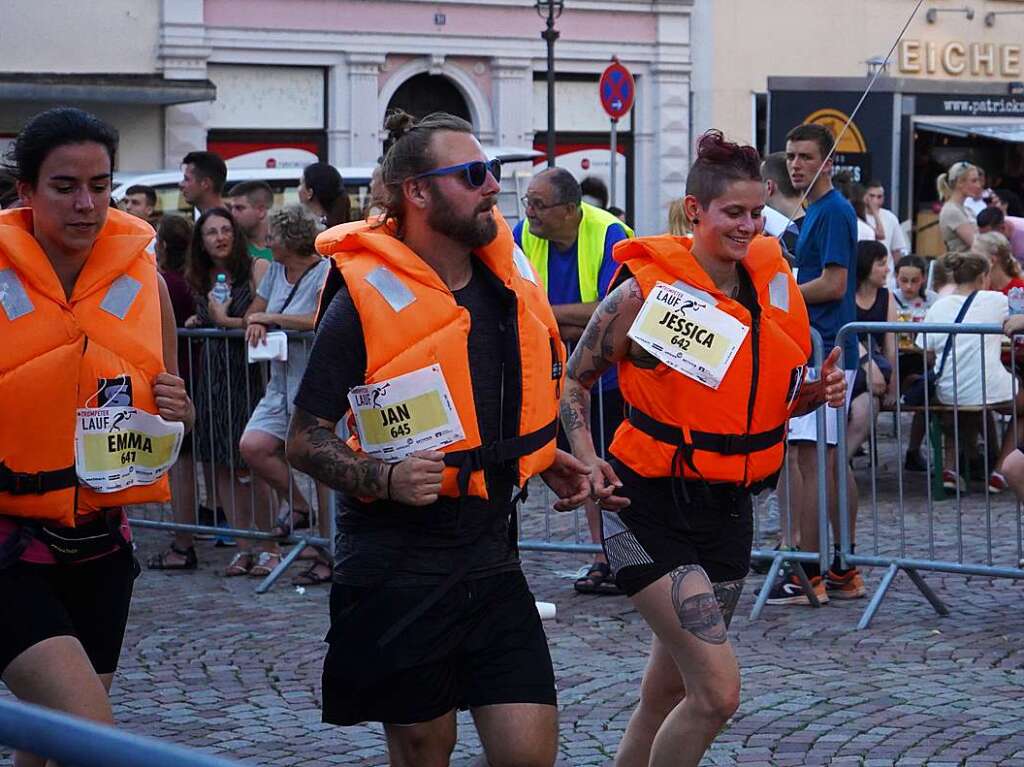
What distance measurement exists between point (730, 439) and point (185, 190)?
6280 mm

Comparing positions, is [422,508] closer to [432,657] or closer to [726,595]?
[432,657]

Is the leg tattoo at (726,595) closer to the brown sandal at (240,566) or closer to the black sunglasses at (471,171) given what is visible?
the black sunglasses at (471,171)

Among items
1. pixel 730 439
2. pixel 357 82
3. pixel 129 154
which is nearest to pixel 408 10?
pixel 357 82

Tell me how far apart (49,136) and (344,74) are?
21971 mm

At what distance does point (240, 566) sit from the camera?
9117 mm

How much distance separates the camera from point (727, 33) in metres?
29.3

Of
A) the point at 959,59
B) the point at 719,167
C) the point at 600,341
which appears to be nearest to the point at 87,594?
the point at 600,341

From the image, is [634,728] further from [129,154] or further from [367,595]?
[129,154]

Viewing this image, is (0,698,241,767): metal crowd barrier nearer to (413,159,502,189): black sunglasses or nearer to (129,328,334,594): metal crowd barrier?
(413,159,502,189): black sunglasses

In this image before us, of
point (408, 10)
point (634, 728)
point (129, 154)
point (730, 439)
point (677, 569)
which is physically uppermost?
point (408, 10)

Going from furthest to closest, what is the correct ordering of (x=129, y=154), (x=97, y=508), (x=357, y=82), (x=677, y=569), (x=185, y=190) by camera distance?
(x=357, y=82) → (x=129, y=154) → (x=185, y=190) → (x=677, y=569) → (x=97, y=508)

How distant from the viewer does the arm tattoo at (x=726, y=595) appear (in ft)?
15.3

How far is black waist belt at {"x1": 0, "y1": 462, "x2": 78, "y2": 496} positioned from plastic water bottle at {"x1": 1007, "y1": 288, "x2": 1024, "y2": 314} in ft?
20.9

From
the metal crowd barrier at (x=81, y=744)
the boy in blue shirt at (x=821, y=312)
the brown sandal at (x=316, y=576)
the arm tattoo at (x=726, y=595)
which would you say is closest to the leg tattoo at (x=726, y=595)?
the arm tattoo at (x=726, y=595)
